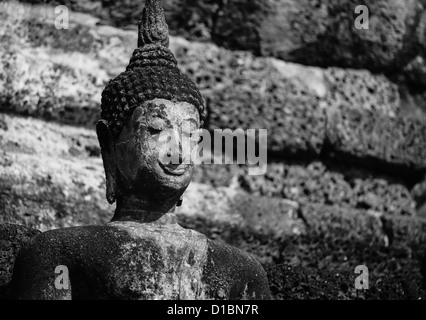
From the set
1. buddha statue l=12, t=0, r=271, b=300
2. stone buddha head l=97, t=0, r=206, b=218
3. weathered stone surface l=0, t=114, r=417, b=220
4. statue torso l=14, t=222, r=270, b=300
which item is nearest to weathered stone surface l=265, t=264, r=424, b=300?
buddha statue l=12, t=0, r=271, b=300

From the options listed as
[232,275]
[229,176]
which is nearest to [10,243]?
[232,275]

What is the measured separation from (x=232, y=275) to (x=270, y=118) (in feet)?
7.71

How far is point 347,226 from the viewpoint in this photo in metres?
8.12

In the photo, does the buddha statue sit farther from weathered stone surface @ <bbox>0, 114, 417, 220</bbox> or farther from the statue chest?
weathered stone surface @ <bbox>0, 114, 417, 220</bbox>

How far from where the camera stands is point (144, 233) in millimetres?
5934

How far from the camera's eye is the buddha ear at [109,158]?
6.21 meters

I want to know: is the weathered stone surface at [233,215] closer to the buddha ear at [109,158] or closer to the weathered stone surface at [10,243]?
the weathered stone surface at [10,243]

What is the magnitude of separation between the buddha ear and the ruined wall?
1102mm

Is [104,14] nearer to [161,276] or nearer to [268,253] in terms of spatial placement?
[268,253]

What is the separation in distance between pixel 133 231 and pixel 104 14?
2463 mm
